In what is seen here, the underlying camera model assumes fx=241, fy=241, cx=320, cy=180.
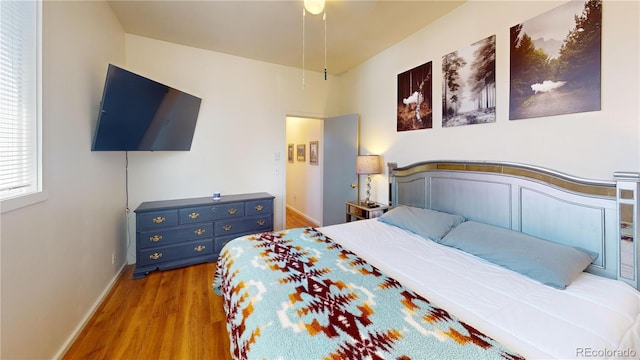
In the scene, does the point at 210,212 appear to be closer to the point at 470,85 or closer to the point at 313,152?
the point at 313,152

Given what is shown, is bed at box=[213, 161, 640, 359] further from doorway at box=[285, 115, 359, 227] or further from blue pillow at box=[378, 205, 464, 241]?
doorway at box=[285, 115, 359, 227]

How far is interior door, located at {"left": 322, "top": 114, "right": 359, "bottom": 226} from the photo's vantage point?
3.71 meters

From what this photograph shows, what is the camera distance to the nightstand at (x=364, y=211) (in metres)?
3.02

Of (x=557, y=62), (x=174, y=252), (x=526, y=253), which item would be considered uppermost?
(x=557, y=62)

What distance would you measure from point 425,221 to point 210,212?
8.10ft

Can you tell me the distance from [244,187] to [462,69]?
10.0 feet

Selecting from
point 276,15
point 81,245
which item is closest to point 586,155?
point 276,15

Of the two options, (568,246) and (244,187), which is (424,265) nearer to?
(568,246)

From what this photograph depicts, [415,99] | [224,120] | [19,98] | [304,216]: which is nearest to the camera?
[19,98]

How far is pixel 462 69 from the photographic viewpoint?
7.55ft

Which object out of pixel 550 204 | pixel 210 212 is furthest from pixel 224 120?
pixel 550 204

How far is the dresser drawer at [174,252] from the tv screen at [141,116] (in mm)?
1139

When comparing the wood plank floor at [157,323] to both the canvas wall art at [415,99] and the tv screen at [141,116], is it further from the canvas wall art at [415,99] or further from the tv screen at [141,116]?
the canvas wall art at [415,99]

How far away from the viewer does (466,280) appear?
54.9 inches
